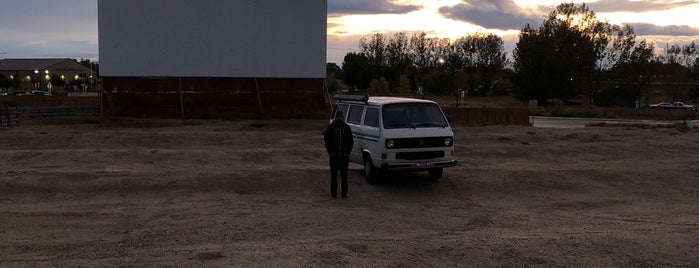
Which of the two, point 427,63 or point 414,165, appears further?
point 427,63

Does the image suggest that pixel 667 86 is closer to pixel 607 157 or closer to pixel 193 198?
pixel 607 157

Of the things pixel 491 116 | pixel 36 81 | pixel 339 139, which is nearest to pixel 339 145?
pixel 339 139

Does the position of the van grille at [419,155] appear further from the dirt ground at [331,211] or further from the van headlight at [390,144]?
the dirt ground at [331,211]

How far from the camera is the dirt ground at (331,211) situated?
328 inches

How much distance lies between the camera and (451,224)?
35.4 ft

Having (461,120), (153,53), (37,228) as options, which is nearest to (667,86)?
(461,120)

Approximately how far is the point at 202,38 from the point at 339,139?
106 feet

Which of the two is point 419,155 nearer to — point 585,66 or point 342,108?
point 342,108

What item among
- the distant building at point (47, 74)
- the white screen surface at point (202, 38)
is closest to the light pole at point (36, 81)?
the distant building at point (47, 74)

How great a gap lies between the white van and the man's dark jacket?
1036 mm

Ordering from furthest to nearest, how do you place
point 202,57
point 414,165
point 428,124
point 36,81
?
point 36,81, point 202,57, point 428,124, point 414,165

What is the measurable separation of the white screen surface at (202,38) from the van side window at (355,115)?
94.3 feet

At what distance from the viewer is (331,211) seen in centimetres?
1159

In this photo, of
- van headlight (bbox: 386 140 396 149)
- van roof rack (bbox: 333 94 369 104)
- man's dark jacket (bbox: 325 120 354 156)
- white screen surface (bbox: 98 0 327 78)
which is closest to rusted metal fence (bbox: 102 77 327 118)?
white screen surface (bbox: 98 0 327 78)
